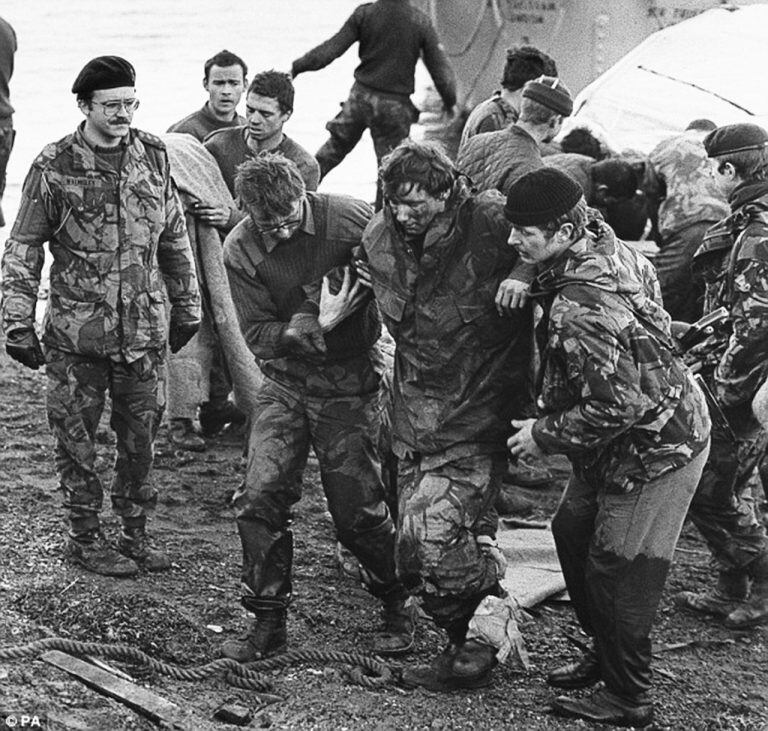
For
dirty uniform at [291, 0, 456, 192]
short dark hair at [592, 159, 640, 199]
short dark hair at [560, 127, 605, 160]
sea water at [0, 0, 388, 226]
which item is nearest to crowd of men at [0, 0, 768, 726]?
short dark hair at [592, 159, 640, 199]

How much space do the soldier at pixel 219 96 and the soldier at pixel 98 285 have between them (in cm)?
175

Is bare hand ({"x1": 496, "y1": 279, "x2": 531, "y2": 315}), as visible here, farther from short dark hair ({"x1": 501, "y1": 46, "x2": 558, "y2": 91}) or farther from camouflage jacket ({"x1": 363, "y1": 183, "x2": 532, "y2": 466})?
short dark hair ({"x1": 501, "y1": 46, "x2": 558, "y2": 91})

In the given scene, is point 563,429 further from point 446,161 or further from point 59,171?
point 59,171

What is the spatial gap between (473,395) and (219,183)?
8.97 ft

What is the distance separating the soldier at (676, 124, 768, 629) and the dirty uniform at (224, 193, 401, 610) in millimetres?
1473

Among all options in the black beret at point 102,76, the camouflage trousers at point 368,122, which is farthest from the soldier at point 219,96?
the camouflage trousers at point 368,122

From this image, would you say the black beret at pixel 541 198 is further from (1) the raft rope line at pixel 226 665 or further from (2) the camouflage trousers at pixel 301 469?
(1) the raft rope line at pixel 226 665

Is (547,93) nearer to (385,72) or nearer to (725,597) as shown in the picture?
(725,597)

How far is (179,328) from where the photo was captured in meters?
6.42

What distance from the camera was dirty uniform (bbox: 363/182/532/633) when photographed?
16.8 feet

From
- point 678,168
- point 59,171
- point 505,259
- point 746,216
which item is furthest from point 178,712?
point 678,168

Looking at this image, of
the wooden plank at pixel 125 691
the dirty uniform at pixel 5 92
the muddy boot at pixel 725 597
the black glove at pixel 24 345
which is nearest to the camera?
the wooden plank at pixel 125 691

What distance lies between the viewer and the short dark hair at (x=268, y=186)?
5.28 metres

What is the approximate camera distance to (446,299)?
5117mm
